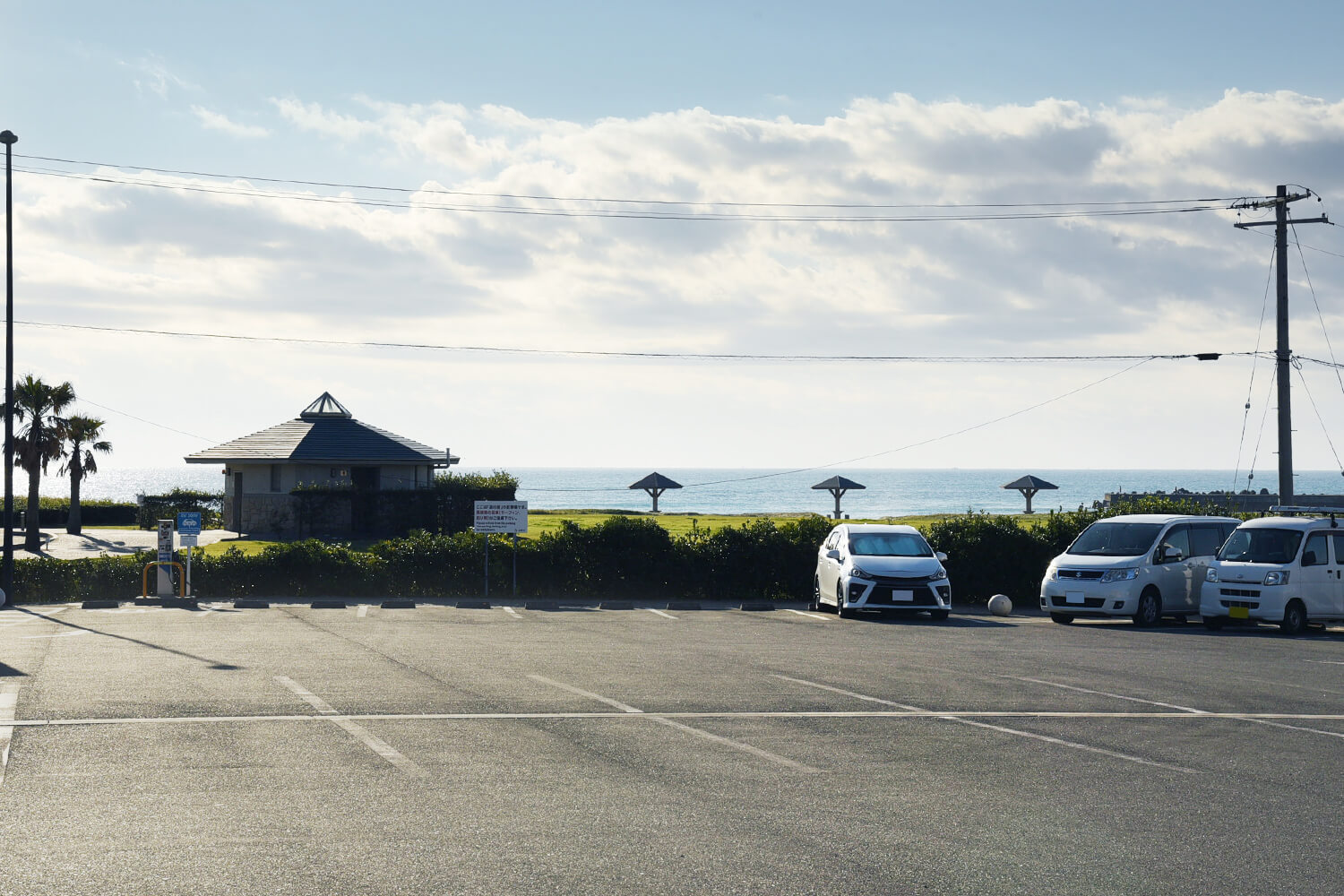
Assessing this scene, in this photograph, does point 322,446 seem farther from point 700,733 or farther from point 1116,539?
point 700,733

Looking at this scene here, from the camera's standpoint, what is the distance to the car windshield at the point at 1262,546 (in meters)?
20.7

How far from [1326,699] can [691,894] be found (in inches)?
360

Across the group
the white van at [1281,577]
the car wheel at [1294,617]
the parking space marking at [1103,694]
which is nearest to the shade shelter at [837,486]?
the white van at [1281,577]

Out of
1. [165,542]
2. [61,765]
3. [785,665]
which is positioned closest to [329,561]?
[165,542]

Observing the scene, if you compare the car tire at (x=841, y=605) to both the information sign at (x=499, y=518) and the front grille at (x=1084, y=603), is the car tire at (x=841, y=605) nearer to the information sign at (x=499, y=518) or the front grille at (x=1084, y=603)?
the front grille at (x=1084, y=603)

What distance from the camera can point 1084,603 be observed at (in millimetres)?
21531

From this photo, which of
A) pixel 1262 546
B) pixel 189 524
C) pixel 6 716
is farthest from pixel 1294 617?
pixel 189 524

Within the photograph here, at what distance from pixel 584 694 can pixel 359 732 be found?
108 inches

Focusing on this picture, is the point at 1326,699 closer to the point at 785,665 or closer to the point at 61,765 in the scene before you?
the point at 785,665

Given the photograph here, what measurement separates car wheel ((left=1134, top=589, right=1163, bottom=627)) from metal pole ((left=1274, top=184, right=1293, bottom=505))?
26.5ft

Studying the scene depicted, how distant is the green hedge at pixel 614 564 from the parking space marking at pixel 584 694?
1314cm

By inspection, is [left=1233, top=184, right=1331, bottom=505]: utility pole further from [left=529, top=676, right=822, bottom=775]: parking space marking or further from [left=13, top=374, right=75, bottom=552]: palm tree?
[left=13, top=374, right=75, bottom=552]: palm tree

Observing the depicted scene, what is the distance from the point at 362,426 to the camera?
49.0 metres

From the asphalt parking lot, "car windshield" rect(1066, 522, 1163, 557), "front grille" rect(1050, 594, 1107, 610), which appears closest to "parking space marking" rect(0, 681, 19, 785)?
the asphalt parking lot
